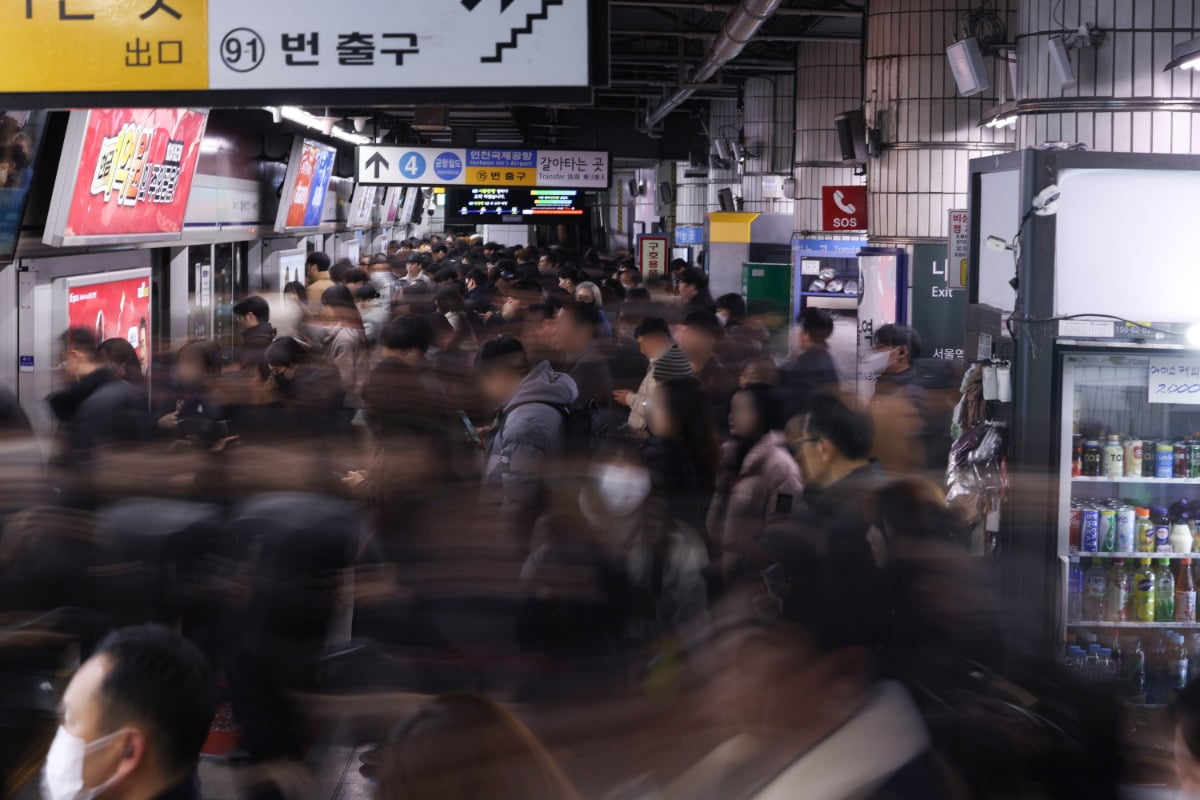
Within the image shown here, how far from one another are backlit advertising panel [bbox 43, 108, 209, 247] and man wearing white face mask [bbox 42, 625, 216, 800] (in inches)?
165

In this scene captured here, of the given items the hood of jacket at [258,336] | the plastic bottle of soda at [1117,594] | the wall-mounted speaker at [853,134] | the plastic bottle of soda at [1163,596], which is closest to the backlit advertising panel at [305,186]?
the wall-mounted speaker at [853,134]

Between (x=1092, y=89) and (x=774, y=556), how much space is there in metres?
4.01

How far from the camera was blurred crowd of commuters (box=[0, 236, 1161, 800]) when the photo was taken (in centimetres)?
259

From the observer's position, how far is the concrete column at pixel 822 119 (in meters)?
17.1

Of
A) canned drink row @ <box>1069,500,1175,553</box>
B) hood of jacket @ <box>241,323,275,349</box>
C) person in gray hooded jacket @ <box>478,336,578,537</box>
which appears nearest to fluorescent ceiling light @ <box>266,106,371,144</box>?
hood of jacket @ <box>241,323,275,349</box>

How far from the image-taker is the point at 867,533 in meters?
3.88

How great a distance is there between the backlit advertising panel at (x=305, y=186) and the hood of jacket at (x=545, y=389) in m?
9.81

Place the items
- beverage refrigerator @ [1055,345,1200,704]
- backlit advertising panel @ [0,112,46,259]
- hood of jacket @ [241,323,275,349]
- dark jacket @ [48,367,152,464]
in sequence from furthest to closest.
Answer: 1. hood of jacket @ [241,323,275,349]
2. backlit advertising panel @ [0,112,46,259]
3. beverage refrigerator @ [1055,345,1200,704]
4. dark jacket @ [48,367,152,464]

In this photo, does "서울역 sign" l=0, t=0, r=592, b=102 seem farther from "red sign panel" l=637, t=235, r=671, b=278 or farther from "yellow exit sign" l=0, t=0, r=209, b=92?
"red sign panel" l=637, t=235, r=671, b=278

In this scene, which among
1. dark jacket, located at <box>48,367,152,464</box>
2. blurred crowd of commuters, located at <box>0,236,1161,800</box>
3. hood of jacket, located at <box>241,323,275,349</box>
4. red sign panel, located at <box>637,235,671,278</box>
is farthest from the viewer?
red sign panel, located at <box>637,235,671,278</box>

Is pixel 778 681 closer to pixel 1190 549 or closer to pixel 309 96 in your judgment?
pixel 309 96

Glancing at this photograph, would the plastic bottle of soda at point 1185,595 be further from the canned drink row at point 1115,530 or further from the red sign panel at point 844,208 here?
the red sign panel at point 844,208

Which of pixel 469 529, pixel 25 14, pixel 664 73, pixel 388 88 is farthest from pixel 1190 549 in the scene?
pixel 664 73

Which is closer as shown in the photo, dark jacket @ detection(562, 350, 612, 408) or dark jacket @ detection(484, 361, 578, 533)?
dark jacket @ detection(484, 361, 578, 533)
